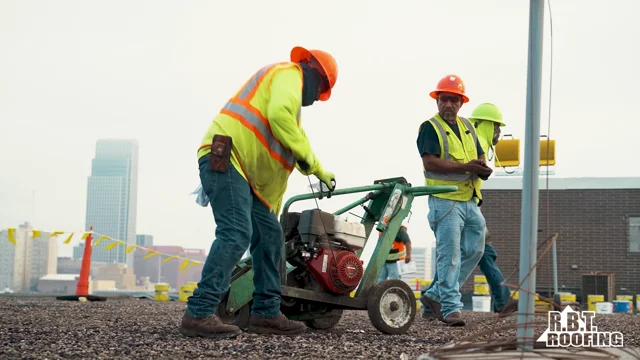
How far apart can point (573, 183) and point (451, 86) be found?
2418 cm

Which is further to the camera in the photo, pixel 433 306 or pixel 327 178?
pixel 433 306

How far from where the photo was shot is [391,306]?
6.73 m

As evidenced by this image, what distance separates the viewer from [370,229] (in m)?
7.30

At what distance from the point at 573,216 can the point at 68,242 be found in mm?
18987

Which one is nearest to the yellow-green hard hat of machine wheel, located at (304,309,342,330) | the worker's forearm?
the worker's forearm

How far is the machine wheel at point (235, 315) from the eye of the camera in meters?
6.55

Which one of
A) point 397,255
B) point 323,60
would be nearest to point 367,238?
point 323,60

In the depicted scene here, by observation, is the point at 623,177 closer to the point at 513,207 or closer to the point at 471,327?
the point at 513,207

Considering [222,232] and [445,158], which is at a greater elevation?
[445,158]

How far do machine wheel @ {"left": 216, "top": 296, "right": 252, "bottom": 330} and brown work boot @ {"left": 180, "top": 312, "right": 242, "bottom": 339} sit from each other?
908 millimetres

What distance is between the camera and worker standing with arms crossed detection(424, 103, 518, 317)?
30.1 feet

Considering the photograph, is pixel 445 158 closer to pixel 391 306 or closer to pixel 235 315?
pixel 391 306

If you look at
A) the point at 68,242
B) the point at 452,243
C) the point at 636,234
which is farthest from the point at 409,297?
the point at 636,234

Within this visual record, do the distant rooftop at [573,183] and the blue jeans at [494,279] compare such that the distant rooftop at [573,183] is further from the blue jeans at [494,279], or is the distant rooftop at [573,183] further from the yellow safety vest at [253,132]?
the yellow safety vest at [253,132]
